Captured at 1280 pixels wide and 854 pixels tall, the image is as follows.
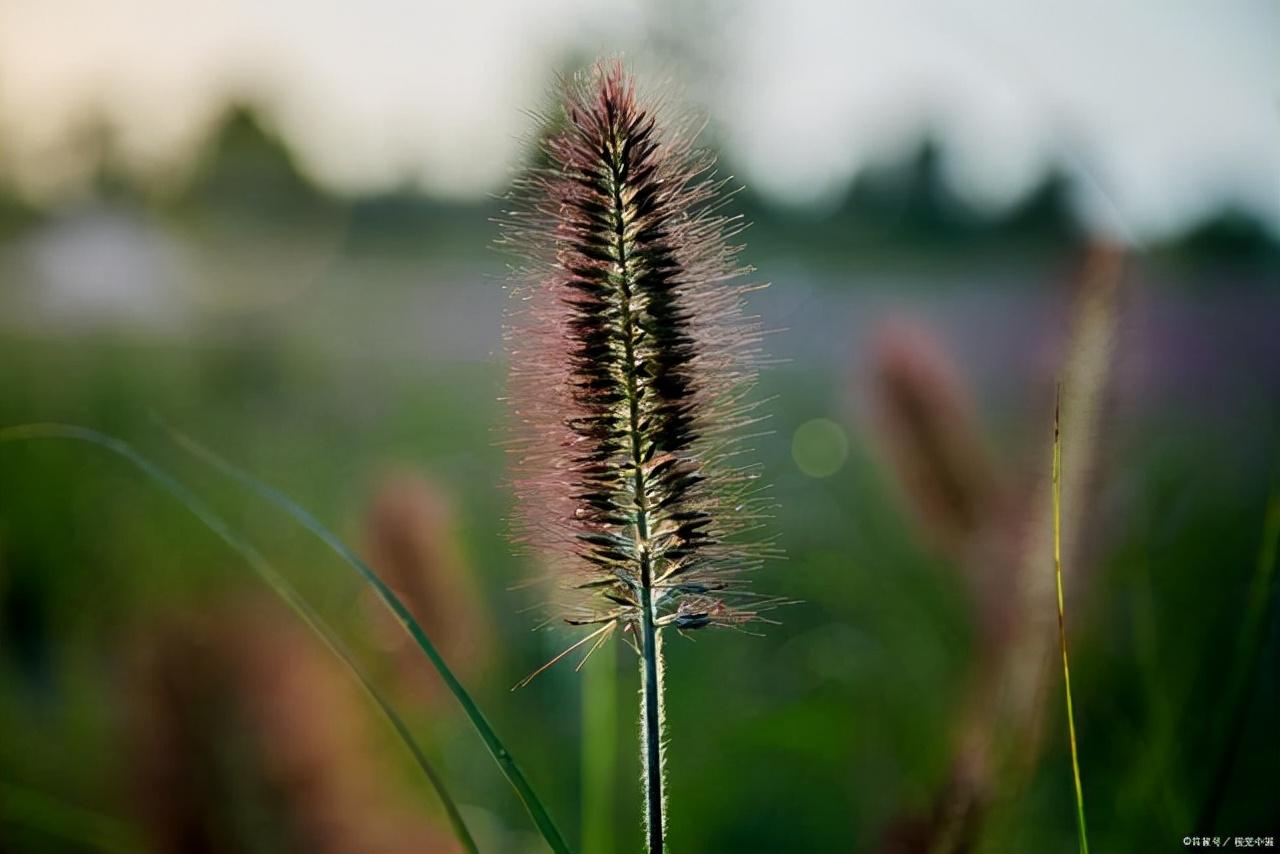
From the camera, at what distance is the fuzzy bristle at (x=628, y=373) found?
1.01m

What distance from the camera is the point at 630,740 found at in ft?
11.3

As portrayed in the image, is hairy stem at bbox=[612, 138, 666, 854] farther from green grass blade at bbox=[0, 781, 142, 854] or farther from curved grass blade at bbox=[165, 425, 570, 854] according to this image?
green grass blade at bbox=[0, 781, 142, 854]

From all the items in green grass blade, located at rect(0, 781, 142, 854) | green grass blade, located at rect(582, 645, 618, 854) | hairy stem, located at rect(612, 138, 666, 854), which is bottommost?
green grass blade, located at rect(0, 781, 142, 854)

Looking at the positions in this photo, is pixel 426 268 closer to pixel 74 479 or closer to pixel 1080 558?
pixel 74 479

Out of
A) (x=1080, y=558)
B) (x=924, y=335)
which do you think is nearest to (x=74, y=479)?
(x=924, y=335)

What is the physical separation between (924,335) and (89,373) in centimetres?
445

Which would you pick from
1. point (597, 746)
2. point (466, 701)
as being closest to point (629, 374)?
point (466, 701)

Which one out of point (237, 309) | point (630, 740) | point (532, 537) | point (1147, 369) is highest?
point (237, 309)

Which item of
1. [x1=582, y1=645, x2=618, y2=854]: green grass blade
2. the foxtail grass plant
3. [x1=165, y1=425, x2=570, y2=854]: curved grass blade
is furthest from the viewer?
[x1=582, y1=645, x2=618, y2=854]: green grass blade


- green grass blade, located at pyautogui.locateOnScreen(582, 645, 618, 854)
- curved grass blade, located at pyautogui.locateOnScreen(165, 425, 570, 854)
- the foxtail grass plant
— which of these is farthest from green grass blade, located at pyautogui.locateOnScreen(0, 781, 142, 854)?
the foxtail grass plant

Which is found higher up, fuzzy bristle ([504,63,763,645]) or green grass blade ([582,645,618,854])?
fuzzy bristle ([504,63,763,645])

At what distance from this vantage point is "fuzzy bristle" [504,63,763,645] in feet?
3.31

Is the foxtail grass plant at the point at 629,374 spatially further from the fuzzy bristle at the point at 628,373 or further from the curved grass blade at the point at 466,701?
the curved grass blade at the point at 466,701

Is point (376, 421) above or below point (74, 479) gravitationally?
above
